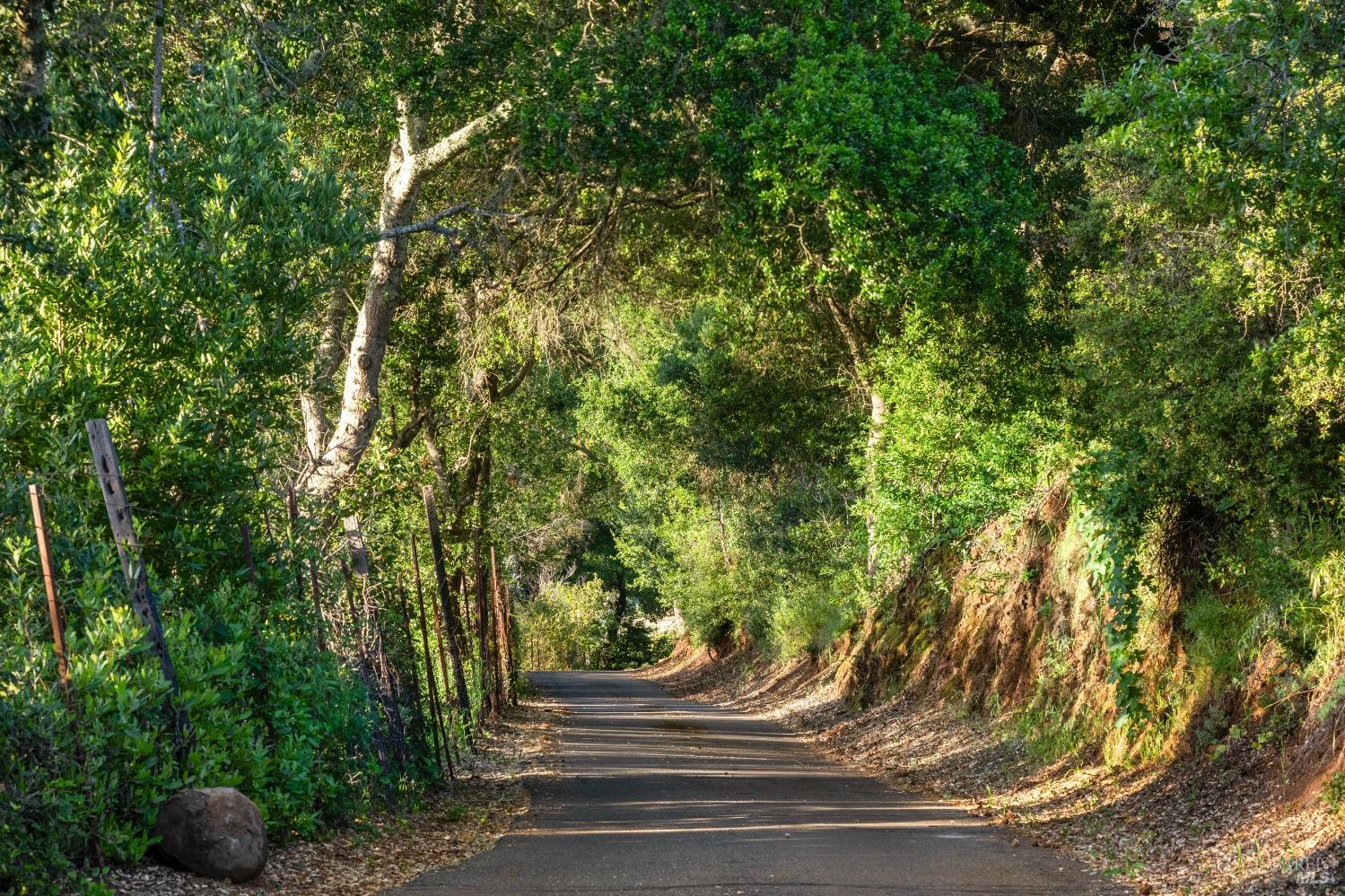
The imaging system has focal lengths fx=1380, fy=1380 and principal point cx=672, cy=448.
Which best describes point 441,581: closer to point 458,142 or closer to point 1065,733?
point 458,142

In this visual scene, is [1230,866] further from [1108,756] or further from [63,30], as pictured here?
[63,30]

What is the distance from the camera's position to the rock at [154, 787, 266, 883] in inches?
328

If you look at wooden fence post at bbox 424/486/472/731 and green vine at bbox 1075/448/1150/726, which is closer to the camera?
green vine at bbox 1075/448/1150/726

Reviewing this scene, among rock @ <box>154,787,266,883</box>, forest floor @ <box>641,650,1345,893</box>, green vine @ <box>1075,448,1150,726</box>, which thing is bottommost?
forest floor @ <box>641,650,1345,893</box>

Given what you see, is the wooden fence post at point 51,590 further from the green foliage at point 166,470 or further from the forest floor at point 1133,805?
the forest floor at point 1133,805

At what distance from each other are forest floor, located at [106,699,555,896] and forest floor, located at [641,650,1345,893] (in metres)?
4.55

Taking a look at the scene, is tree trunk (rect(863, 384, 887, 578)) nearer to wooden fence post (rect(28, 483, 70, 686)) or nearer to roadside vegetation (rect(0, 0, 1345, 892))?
roadside vegetation (rect(0, 0, 1345, 892))

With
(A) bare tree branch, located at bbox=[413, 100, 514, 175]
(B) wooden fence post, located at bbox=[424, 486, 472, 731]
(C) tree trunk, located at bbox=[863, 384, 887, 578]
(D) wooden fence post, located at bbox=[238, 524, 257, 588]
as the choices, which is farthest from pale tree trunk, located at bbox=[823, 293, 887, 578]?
→ (D) wooden fence post, located at bbox=[238, 524, 257, 588]

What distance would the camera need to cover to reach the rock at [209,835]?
27.3ft

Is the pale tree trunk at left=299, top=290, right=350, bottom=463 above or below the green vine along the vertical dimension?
above

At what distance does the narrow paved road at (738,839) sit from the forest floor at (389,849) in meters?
0.26

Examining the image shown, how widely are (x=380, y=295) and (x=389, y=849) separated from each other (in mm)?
8991

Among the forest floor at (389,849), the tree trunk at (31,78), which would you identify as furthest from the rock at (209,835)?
the tree trunk at (31,78)

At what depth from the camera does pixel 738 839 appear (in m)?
11.2
